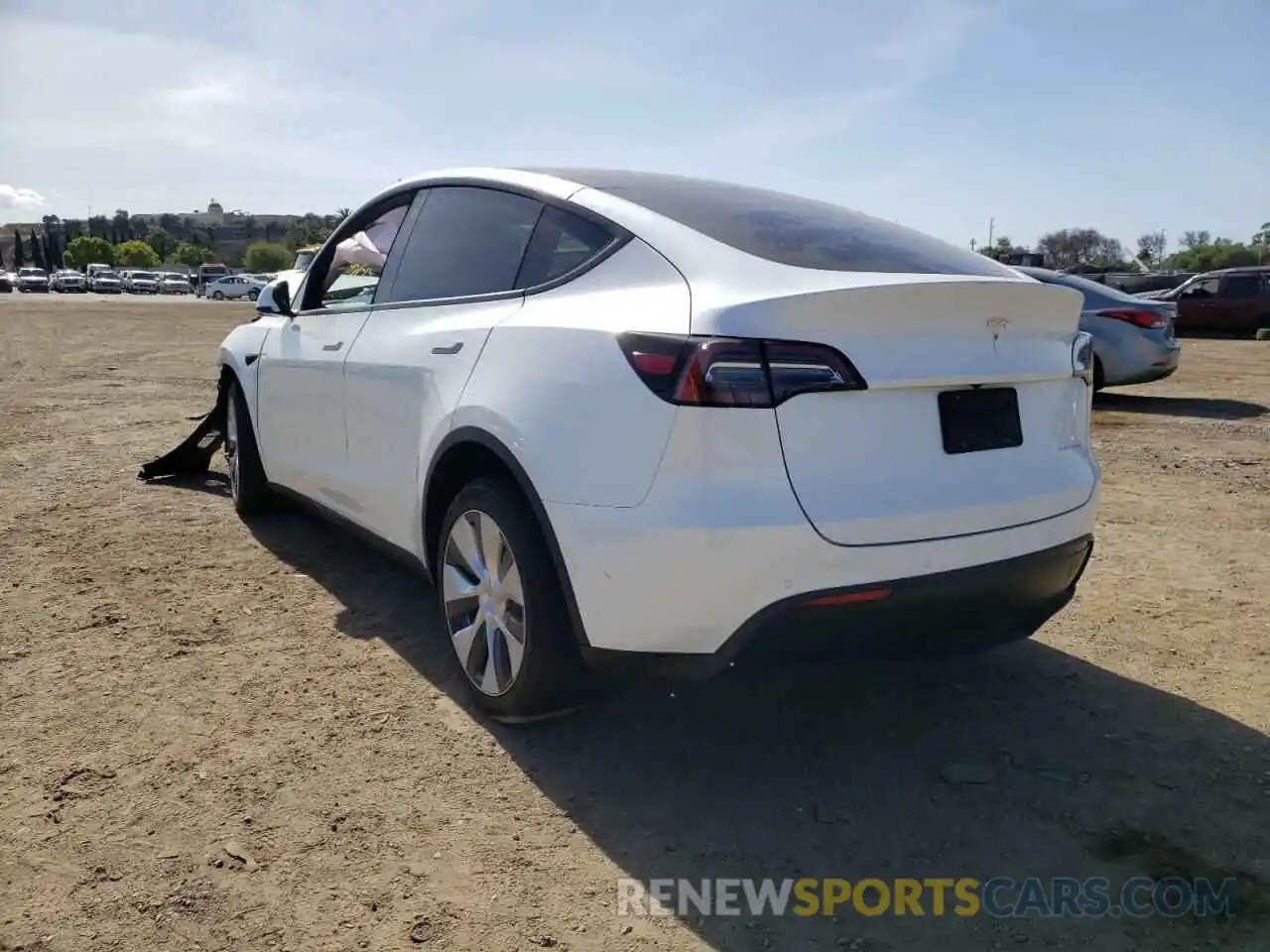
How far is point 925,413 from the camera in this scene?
105 inches

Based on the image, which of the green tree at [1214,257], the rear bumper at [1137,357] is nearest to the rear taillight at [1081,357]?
the rear bumper at [1137,357]

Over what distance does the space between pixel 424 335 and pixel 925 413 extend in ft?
5.74

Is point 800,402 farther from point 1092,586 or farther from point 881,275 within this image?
point 1092,586

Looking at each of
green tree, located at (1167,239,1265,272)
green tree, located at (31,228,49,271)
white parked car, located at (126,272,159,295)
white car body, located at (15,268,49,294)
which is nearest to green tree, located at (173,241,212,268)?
green tree, located at (31,228,49,271)

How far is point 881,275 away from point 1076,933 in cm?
163

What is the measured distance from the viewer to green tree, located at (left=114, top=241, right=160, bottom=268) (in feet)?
444

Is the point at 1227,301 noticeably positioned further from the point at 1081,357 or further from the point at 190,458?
the point at 1081,357

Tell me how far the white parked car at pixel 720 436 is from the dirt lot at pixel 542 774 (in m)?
0.39

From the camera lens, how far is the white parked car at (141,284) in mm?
78125

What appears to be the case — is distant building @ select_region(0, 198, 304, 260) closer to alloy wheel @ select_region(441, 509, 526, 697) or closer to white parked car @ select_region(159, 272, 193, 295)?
white parked car @ select_region(159, 272, 193, 295)

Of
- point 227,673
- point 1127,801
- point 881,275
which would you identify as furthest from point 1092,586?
point 227,673

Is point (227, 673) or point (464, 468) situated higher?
point (464, 468)

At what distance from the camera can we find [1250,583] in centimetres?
465

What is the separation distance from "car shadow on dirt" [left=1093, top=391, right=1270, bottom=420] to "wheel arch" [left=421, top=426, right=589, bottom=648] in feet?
28.1
